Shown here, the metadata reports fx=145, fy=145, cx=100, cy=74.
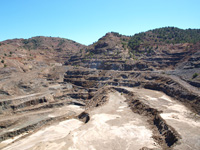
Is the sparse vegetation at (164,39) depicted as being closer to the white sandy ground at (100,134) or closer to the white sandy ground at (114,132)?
the white sandy ground at (114,132)

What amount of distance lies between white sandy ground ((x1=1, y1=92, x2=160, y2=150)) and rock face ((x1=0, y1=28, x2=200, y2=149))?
0.38 meters

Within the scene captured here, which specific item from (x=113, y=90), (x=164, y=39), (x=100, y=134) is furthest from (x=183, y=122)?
(x=164, y=39)

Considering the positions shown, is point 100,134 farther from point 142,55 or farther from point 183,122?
point 142,55

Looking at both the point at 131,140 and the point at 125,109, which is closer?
the point at 131,140

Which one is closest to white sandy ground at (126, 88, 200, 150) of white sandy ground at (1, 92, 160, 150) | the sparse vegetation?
white sandy ground at (1, 92, 160, 150)

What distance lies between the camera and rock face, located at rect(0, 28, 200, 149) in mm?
22641

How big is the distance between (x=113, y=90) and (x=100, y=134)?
2344 centimetres

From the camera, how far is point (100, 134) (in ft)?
63.0

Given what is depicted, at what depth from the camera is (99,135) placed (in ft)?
62.1

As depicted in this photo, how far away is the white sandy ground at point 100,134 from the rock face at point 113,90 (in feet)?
1.25

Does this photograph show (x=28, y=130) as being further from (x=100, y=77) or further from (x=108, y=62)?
(x=108, y=62)

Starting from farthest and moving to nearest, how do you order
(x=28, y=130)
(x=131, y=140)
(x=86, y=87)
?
(x=86, y=87) → (x=28, y=130) → (x=131, y=140)

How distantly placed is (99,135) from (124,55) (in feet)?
169

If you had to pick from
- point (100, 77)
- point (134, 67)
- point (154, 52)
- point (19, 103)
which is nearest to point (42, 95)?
point (19, 103)
